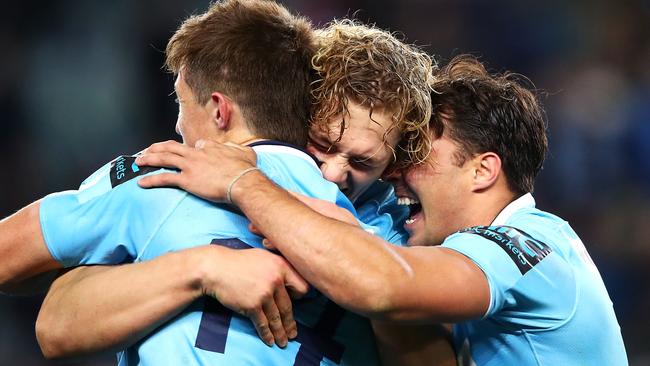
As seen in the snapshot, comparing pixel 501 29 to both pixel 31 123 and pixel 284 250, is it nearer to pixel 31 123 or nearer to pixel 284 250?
pixel 31 123

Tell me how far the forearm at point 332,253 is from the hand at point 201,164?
10 cm

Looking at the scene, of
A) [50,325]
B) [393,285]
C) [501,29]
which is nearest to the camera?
[393,285]

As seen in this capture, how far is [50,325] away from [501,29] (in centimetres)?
696

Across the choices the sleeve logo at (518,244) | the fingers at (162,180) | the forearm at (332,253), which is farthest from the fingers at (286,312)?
the sleeve logo at (518,244)

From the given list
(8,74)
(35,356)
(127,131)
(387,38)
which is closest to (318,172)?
(387,38)

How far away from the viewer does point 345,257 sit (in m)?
2.54

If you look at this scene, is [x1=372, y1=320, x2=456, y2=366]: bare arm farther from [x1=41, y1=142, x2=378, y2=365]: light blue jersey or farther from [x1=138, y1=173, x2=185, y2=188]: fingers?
[x1=138, y1=173, x2=185, y2=188]: fingers

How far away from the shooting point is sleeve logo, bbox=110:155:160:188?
2.77 meters

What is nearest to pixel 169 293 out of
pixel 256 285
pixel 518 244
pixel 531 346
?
pixel 256 285

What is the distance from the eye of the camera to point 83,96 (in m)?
8.58

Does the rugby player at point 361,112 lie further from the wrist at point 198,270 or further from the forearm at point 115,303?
the wrist at point 198,270

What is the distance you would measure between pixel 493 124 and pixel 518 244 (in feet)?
2.65

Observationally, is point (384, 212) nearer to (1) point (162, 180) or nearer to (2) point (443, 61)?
(1) point (162, 180)

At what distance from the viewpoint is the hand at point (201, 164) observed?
2.70 meters
